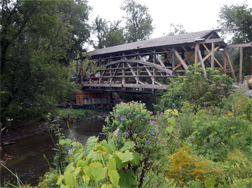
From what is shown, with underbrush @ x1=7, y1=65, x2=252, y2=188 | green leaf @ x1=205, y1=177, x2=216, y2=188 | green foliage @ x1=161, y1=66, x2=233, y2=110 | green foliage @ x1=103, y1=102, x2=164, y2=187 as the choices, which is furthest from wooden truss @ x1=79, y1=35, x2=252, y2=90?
green leaf @ x1=205, y1=177, x2=216, y2=188

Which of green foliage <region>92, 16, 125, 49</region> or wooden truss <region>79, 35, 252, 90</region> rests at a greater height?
green foliage <region>92, 16, 125, 49</region>

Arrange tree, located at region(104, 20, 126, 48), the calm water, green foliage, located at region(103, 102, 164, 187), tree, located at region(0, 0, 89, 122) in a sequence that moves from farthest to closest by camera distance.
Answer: tree, located at region(104, 20, 126, 48), tree, located at region(0, 0, 89, 122), the calm water, green foliage, located at region(103, 102, 164, 187)

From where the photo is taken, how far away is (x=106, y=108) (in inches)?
741

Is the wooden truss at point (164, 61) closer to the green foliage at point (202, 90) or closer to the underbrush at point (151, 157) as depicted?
the green foliage at point (202, 90)

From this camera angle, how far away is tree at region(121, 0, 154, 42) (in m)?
26.8

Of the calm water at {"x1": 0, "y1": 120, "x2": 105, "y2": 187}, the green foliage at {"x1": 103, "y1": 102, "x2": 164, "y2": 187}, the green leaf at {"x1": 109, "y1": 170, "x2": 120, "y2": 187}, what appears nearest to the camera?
the green leaf at {"x1": 109, "y1": 170, "x2": 120, "y2": 187}

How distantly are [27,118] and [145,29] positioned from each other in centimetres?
1977

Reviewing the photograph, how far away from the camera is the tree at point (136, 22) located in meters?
26.8

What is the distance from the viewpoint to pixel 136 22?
27.4 metres

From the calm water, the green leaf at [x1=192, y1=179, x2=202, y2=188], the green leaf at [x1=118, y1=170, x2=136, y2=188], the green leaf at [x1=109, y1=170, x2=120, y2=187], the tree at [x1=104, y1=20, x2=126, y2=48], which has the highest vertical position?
the tree at [x1=104, y1=20, x2=126, y2=48]

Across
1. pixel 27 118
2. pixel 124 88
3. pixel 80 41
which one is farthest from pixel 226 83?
pixel 80 41

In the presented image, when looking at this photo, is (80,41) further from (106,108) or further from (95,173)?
(95,173)

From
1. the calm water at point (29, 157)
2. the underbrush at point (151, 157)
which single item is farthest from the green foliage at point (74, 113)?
the underbrush at point (151, 157)

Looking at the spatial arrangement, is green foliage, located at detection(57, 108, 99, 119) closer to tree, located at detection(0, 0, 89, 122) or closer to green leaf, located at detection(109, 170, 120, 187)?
tree, located at detection(0, 0, 89, 122)
